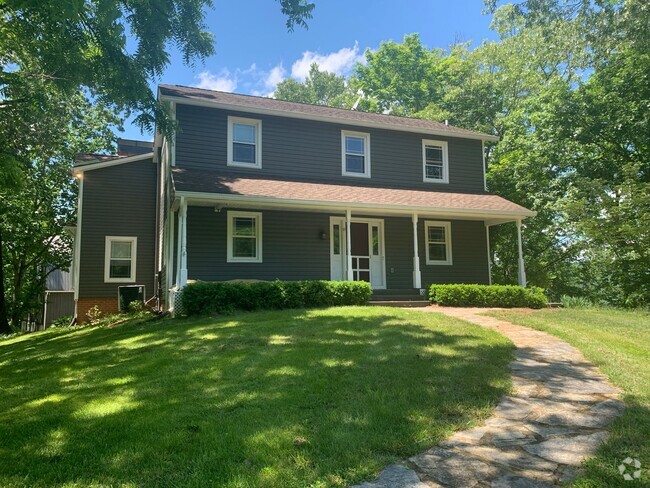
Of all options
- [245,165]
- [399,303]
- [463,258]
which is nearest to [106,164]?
[245,165]

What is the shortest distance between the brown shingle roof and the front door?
10.8ft

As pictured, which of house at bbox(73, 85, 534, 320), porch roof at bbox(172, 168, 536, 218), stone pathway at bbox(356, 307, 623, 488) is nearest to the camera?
stone pathway at bbox(356, 307, 623, 488)

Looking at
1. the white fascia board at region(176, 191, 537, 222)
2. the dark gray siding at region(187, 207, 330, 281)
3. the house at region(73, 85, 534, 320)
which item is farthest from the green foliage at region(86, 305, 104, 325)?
the white fascia board at region(176, 191, 537, 222)

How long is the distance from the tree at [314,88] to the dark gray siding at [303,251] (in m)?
28.1

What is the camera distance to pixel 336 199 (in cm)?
1180

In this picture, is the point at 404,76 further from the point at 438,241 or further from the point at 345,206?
the point at 345,206

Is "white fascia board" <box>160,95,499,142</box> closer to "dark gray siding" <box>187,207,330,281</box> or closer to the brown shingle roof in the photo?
the brown shingle roof

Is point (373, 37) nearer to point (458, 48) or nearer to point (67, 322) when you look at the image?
point (458, 48)

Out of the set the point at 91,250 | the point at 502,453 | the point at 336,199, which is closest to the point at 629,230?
the point at 336,199

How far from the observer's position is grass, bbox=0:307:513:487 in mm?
2746

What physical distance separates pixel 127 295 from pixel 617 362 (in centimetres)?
1261

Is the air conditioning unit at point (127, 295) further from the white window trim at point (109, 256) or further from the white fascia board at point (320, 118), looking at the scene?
the white fascia board at point (320, 118)

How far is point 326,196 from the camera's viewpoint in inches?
471

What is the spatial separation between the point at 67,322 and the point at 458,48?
26415 millimetres
